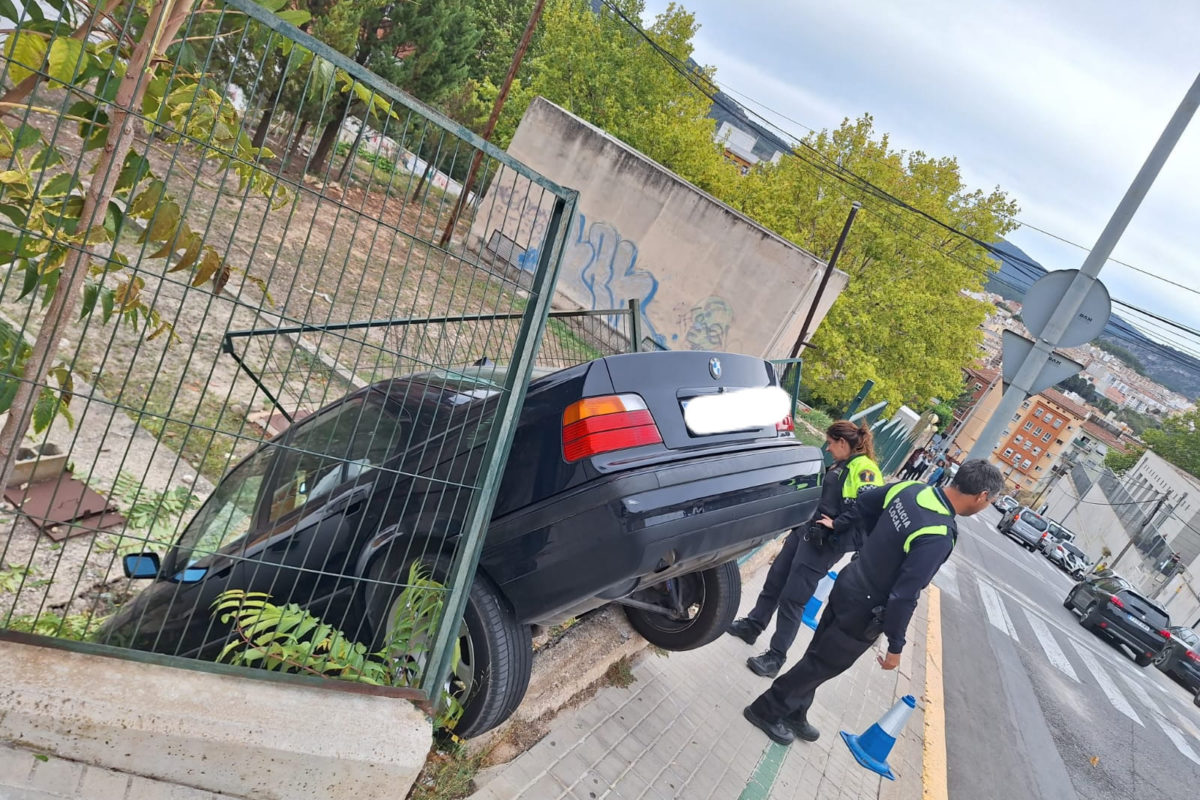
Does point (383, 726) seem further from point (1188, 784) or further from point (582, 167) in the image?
point (582, 167)

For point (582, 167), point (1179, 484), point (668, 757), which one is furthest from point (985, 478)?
point (1179, 484)

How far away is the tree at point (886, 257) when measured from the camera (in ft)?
80.4

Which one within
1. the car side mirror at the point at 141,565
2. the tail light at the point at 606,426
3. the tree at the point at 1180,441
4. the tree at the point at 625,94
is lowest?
the car side mirror at the point at 141,565

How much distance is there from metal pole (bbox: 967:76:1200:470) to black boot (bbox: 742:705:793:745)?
2455 mm

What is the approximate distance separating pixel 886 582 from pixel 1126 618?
700 inches

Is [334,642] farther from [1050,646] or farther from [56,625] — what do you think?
[1050,646]

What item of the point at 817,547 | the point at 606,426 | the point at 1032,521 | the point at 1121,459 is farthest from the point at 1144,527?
the point at 606,426

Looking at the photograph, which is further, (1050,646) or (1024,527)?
(1024,527)

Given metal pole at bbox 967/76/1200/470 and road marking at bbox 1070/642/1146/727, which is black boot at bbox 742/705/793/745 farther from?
road marking at bbox 1070/642/1146/727

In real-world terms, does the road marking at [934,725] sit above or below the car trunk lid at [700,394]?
below

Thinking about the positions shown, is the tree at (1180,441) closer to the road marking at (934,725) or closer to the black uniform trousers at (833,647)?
the road marking at (934,725)

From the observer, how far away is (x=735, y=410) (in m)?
3.02

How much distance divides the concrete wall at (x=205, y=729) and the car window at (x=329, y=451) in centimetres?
76

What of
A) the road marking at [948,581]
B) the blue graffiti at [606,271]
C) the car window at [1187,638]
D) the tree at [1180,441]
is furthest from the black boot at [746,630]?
the tree at [1180,441]
